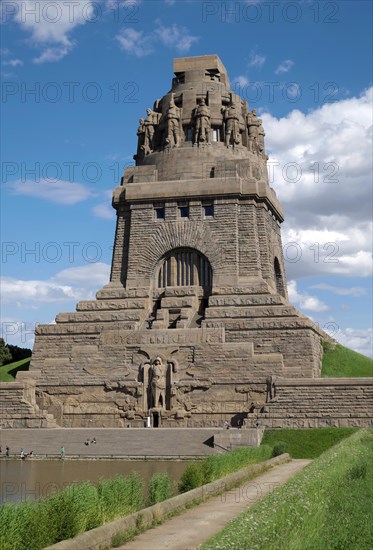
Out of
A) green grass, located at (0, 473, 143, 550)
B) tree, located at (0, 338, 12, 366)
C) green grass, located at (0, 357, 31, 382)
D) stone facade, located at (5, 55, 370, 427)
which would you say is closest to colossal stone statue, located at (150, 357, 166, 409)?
stone facade, located at (5, 55, 370, 427)

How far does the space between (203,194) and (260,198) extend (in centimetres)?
371

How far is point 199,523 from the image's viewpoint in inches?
435

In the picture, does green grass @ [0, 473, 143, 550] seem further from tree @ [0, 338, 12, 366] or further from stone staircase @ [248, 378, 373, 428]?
tree @ [0, 338, 12, 366]

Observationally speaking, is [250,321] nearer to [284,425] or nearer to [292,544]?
[284,425]

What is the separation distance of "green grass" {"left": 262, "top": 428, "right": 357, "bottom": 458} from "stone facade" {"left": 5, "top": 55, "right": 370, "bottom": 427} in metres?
4.02

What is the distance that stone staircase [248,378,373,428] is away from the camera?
32.1m

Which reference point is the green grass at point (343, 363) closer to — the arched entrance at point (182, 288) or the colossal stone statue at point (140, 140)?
the arched entrance at point (182, 288)

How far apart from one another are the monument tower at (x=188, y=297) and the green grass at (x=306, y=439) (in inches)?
143

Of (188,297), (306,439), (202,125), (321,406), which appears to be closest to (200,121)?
(202,125)

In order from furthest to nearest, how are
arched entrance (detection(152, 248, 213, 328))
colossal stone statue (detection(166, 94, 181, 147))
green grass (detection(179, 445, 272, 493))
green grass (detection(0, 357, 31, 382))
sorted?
colossal stone statue (detection(166, 94, 181, 147))
green grass (detection(0, 357, 31, 382))
arched entrance (detection(152, 248, 213, 328))
green grass (detection(179, 445, 272, 493))

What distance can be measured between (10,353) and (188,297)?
24533 millimetres

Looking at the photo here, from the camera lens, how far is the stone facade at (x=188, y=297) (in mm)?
35781

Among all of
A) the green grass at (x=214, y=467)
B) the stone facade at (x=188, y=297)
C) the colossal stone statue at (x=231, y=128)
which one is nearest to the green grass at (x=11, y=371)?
the stone facade at (x=188, y=297)

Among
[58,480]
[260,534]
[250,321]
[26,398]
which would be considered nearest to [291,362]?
[250,321]
